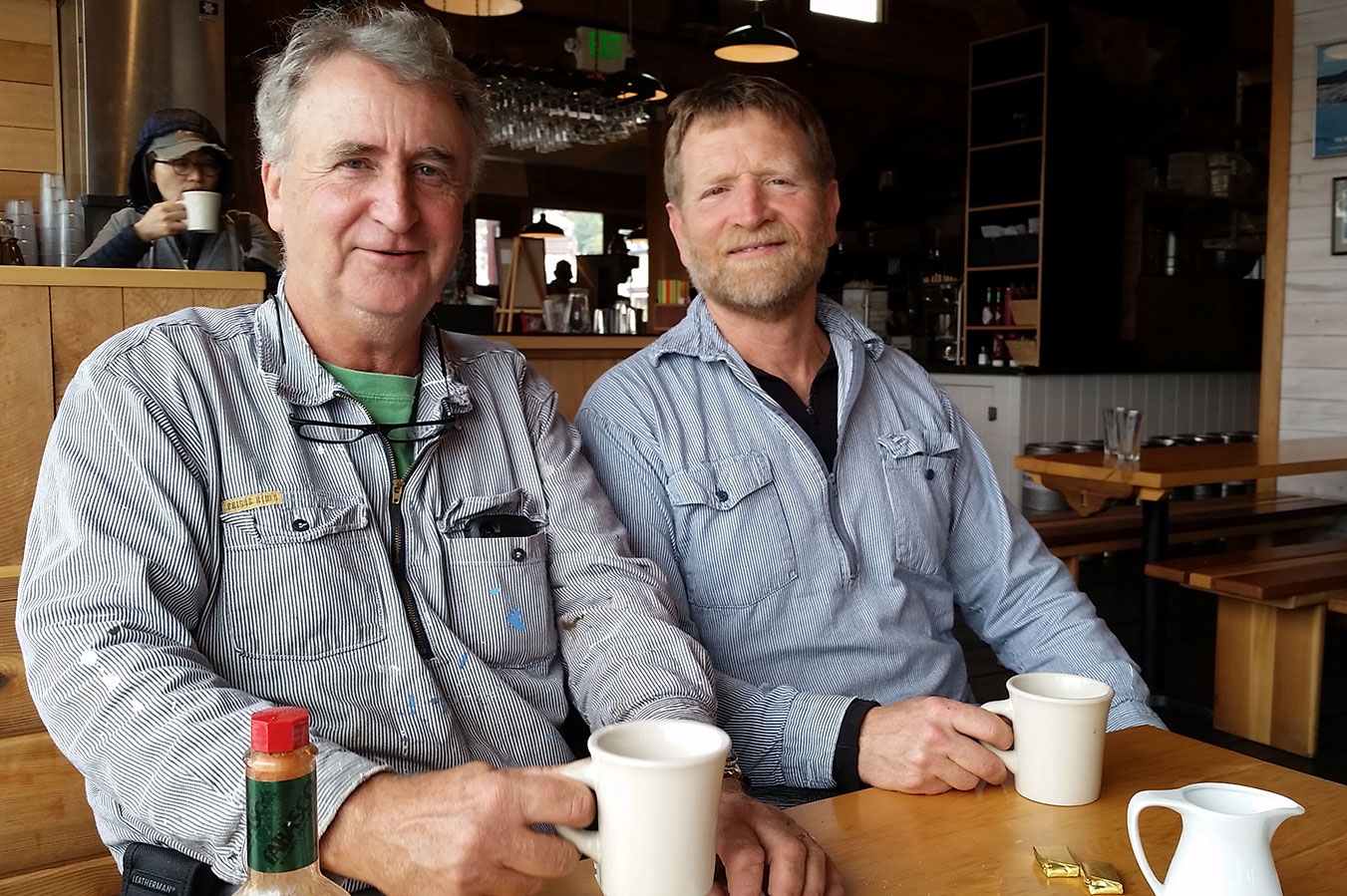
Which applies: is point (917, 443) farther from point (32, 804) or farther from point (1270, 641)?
point (1270, 641)

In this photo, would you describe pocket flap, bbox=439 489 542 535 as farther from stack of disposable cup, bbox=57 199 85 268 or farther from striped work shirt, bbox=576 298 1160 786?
stack of disposable cup, bbox=57 199 85 268

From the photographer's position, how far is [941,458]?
6.31ft

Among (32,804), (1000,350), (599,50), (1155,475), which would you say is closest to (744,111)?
(32,804)

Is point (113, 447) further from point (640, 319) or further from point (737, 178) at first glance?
point (640, 319)

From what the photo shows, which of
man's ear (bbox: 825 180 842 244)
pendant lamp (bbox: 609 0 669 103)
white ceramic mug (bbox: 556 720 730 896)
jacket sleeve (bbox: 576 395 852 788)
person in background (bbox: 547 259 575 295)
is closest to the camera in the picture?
white ceramic mug (bbox: 556 720 730 896)

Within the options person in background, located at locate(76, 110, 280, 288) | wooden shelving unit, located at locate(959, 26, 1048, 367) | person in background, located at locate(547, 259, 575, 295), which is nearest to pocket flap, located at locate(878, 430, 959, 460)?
person in background, located at locate(76, 110, 280, 288)

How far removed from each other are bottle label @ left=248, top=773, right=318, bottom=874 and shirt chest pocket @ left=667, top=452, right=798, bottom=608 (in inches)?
45.3

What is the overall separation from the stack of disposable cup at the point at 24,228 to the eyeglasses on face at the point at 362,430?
203 centimetres

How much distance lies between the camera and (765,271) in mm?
1935

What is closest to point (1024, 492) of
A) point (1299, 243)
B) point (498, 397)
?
point (1299, 243)

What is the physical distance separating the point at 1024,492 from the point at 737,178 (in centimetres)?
553

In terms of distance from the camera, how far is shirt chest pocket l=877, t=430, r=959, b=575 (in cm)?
183

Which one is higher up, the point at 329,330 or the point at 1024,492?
the point at 329,330

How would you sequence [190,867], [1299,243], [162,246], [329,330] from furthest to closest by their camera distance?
[1299,243] → [162,246] → [329,330] → [190,867]
